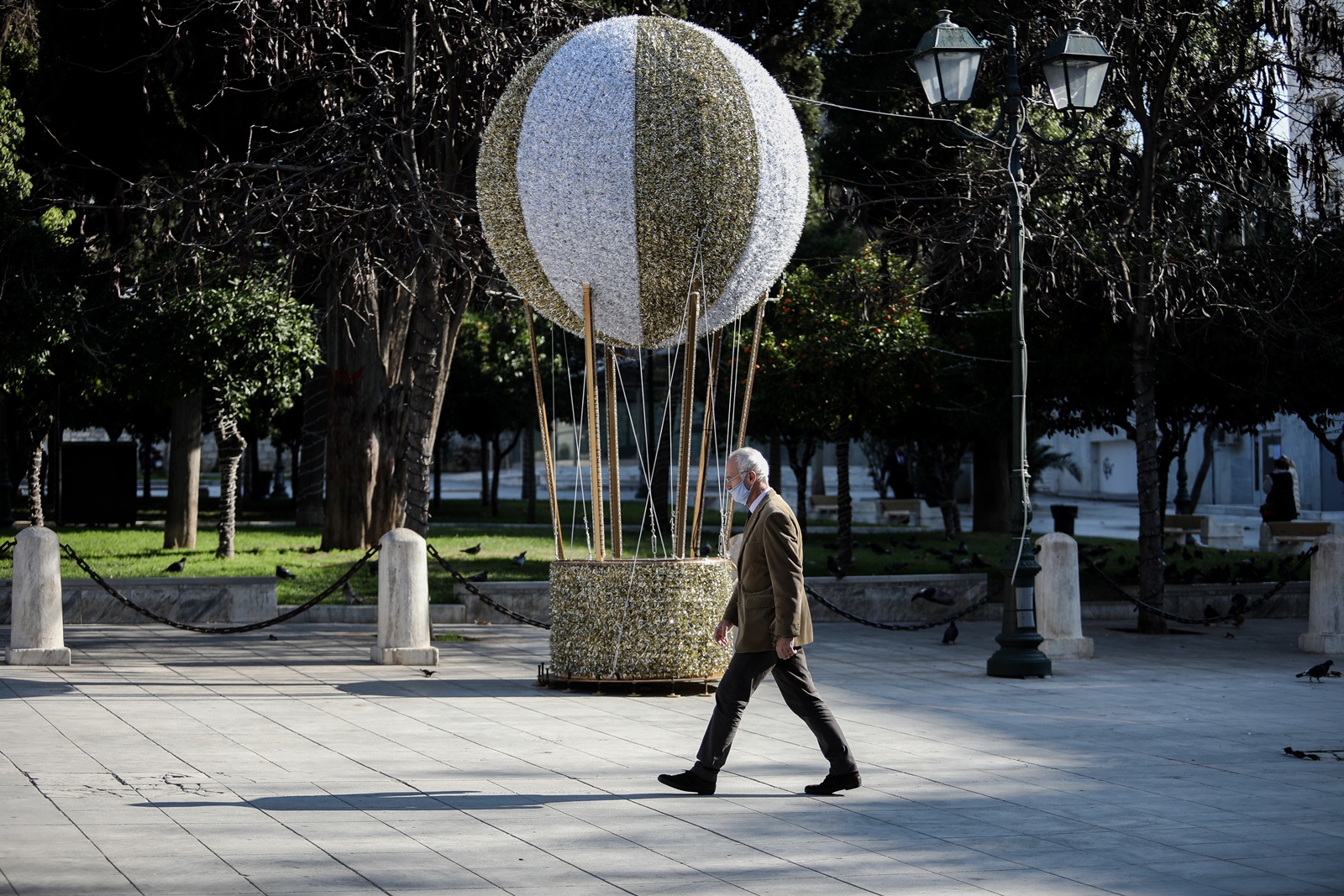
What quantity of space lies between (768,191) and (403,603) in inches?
174

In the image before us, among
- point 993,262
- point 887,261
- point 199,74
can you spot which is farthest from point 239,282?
point 993,262

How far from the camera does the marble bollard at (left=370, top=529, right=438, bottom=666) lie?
11.7m

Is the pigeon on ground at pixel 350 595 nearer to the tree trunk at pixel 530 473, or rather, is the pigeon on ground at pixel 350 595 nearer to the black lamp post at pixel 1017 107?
the black lamp post at pixel 1017 107

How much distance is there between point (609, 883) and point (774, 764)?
8.79ft

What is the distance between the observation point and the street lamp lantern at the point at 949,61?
1171 centimetres

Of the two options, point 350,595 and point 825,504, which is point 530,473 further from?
point 350,595

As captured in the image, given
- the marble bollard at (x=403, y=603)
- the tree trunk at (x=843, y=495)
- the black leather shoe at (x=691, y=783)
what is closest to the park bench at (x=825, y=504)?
the tree trunk at (x=843, y=495)

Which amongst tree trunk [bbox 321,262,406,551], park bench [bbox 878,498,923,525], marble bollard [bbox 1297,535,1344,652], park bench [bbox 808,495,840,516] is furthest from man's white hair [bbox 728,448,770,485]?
park bench [bbox 878,498,923,525]

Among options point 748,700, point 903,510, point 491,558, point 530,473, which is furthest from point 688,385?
point 530,473

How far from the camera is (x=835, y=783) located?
23.2 feet

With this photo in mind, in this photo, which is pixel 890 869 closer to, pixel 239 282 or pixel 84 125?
pixel 239 282

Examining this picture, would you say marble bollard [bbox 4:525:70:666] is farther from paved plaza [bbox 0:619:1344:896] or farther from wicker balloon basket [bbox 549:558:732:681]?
wicker balloon basket [bbox 549:558:732:681]

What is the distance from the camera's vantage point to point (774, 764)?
798cm

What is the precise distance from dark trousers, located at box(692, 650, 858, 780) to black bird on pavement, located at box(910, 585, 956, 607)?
337 inches
